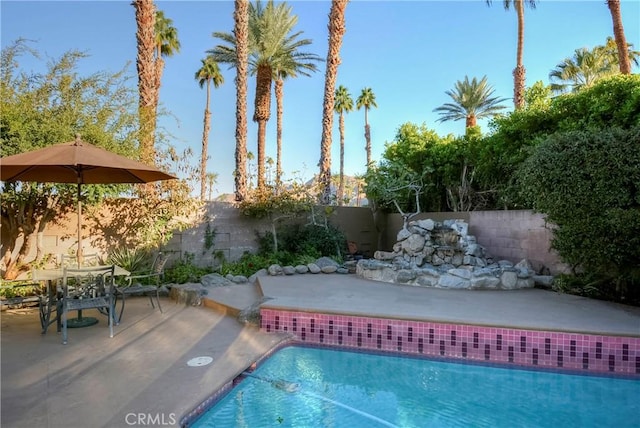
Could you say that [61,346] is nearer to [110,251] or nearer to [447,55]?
[110,251]

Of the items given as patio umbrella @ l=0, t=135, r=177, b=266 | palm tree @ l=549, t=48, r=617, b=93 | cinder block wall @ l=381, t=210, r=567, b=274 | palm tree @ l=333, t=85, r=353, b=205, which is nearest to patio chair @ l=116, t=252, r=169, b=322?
patio umbrella @ l=0, t=135, r=177, b=266

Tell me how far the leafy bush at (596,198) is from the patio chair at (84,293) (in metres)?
6.09

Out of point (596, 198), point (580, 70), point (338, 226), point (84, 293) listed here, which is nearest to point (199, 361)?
point (84, 293)

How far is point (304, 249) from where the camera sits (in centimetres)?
1004

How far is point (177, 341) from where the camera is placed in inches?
178

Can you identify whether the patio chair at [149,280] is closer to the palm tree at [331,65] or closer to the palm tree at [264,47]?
the palm tree at [331,65]

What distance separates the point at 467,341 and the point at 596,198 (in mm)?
2726

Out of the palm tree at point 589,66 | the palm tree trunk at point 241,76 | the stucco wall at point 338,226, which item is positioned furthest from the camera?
the palm tree at point 589,66

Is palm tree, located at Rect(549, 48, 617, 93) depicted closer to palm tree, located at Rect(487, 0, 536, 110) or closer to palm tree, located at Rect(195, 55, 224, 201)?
palm tree, located at Rect(487, 0, 536, 110)

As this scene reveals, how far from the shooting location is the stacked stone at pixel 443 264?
6.83m

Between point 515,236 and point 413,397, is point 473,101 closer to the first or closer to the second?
point 515,236

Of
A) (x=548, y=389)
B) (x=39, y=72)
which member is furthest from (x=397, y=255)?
(x=39, y=72)

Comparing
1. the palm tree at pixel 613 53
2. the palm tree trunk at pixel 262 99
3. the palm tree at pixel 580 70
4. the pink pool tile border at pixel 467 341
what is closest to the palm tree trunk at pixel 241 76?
the palm tree trunk at pixel 262 99

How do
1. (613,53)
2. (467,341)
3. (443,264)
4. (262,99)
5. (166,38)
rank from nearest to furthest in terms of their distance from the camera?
(467,341) < (443,264) < (613,53) < (262,99) < (166,38)
